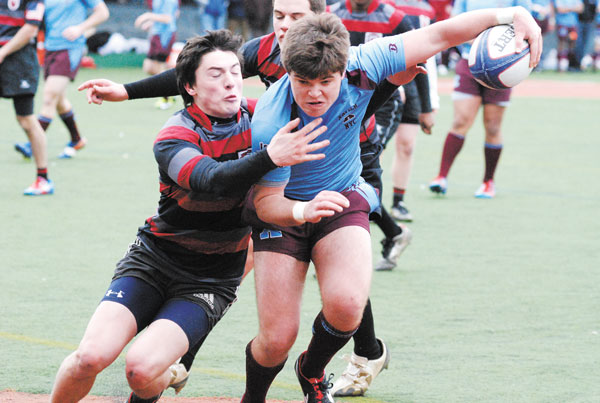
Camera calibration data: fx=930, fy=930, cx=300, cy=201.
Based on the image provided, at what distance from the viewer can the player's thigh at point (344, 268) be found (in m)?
3.94

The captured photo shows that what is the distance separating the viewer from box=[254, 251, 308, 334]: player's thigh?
4.04m

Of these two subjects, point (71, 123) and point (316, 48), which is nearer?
point (316, 48)

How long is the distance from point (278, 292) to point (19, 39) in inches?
246

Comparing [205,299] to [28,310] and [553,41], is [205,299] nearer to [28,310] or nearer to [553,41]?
[28,310]

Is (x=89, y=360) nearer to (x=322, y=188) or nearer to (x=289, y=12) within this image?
(x=322, y=188)

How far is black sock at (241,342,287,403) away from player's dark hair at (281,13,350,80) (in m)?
1.30

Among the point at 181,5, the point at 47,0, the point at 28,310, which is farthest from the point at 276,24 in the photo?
the point at 181,5

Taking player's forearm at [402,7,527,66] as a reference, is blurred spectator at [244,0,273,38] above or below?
below

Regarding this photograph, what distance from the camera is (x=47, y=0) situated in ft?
37.7

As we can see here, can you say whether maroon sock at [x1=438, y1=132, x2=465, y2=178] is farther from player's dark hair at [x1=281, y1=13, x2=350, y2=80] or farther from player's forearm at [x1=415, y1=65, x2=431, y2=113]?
player's dark hair at [x1=281, y1=13, x2=350, y2=80]

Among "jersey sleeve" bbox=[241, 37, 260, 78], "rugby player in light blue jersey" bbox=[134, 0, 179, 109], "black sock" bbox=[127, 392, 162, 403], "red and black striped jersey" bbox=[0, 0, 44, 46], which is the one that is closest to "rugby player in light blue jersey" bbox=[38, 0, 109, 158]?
"red and black striped jersey" bbox=[0, 0, 44, 46]

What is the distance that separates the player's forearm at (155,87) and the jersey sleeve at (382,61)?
1115mm

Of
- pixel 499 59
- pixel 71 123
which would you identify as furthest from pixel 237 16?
pixel 499 59

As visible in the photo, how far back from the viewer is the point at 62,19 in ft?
36.7
